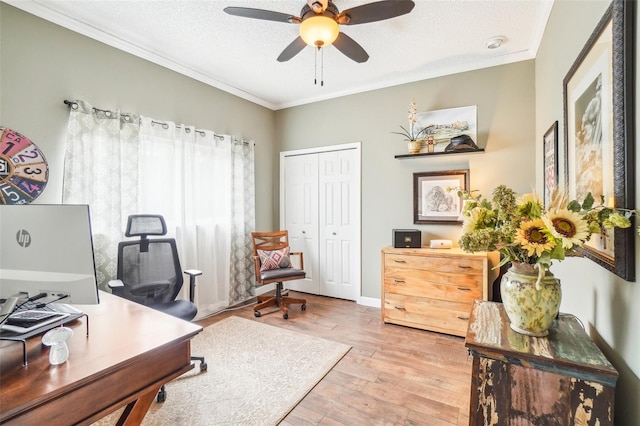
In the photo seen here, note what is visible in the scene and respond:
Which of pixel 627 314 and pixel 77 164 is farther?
pixel 77 164

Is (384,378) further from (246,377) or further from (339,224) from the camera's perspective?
(339,224)

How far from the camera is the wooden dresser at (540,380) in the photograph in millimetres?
873

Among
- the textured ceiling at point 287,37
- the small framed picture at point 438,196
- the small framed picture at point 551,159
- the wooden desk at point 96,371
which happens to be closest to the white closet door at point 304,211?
the textured ceiling at point 287,37

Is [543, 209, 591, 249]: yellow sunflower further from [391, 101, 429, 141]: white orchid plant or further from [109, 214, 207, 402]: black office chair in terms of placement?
[391, 101, 429, 141]: white orchid plant

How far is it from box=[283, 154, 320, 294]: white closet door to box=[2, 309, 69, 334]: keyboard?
3110 millimetres

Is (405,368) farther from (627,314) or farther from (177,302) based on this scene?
(177,302)

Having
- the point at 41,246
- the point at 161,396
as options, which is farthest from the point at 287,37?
the point at 161,396

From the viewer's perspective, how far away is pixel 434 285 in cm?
291

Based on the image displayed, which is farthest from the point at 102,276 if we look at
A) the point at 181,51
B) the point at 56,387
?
the point at 181,51

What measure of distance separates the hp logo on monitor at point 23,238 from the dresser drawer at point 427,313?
2877mm

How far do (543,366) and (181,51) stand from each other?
3.57m

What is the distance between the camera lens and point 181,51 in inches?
113

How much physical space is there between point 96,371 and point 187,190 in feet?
8.34

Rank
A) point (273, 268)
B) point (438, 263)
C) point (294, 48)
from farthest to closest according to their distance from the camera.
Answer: point (273, 268), point (438, 263), point (294, 48)
